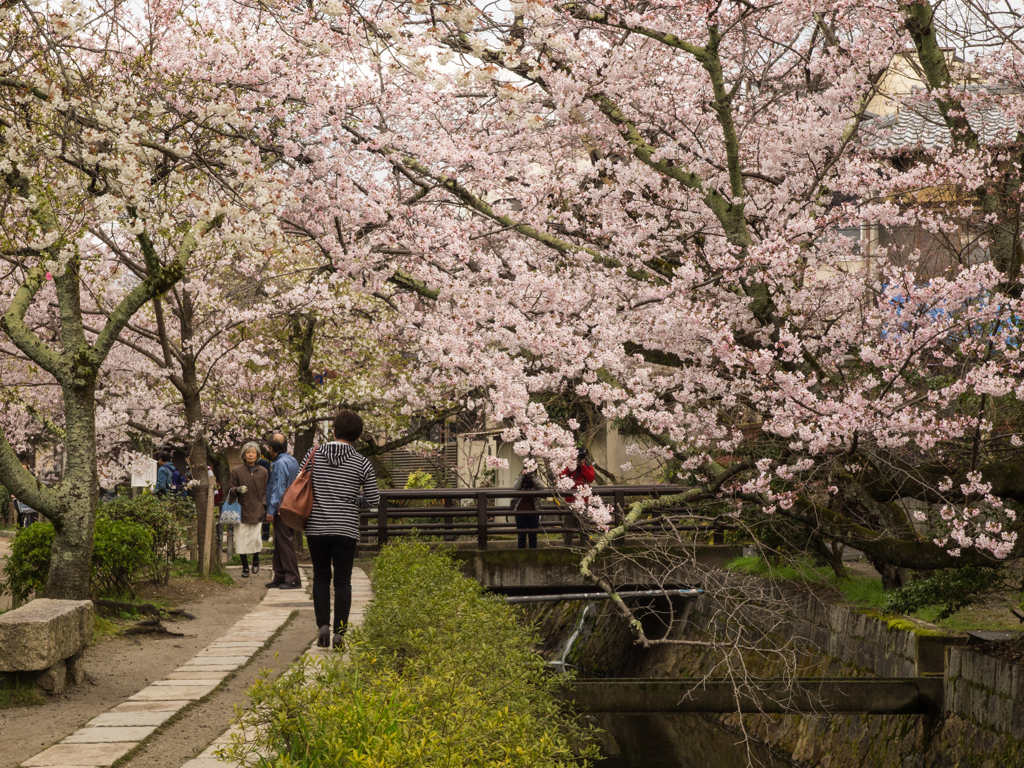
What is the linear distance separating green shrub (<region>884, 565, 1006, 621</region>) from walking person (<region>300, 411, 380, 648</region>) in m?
5.02

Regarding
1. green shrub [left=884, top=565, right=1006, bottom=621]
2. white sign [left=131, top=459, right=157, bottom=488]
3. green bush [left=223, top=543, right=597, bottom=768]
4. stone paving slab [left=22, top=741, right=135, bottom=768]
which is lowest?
stone paving slab [left=22, top=741, right=135, bottom=768]

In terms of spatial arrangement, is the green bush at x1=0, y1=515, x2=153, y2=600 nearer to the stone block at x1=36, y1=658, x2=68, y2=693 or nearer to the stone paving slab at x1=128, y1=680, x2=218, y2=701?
the stone block at x1=36, y1=658, x2=68, y2=693

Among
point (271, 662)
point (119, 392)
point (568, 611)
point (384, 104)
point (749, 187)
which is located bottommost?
point (568, 611)

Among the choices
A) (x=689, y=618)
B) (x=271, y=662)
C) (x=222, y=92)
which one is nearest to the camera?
(x=271, y=662)

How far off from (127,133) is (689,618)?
37.6 ft

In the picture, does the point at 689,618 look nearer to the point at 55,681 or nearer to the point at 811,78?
the point at 811,78

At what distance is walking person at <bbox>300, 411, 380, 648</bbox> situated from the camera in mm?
7008

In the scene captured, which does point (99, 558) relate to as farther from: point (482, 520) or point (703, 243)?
point (703, 243)

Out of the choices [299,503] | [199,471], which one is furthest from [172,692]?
[199,471]

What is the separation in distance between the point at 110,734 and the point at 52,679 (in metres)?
1.45

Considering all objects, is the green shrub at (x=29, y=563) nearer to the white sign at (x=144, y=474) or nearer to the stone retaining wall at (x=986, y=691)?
the white sign at (x=144, y=474)

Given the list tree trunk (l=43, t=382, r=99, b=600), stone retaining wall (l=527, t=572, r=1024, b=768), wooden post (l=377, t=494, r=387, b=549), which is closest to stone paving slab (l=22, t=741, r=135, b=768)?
→ tree trunk (l=43, t=382, r=99, b=600)

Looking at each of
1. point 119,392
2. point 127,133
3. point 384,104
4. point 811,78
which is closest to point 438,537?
point 119,392

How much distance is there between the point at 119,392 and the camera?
19.7m
